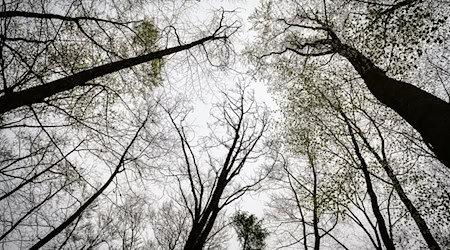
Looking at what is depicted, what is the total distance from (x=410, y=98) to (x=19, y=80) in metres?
7.14

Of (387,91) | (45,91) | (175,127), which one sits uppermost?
(175,127)

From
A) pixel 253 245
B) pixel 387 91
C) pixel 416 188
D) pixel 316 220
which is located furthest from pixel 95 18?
pixel 253 245

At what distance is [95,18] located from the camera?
5242mm

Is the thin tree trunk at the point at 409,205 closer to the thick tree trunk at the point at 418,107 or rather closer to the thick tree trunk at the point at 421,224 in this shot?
the thick tree trunk at the point at 421,224

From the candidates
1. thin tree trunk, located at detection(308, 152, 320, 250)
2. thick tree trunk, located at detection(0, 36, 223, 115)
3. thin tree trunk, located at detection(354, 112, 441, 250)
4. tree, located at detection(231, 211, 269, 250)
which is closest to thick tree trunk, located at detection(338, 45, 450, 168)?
thin tree trunk, located at detection(354, 112, 441, 250)

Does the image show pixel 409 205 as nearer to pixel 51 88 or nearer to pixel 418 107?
pixel 418 107

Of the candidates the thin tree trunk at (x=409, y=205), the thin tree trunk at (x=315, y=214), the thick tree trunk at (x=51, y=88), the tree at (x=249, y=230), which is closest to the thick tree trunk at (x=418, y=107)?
the thin tree trunk at (x=409, y=205)

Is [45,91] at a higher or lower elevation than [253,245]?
lower

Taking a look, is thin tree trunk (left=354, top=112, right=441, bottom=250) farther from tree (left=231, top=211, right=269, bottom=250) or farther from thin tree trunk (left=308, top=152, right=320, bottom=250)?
tree (left=231, top=211, right=269, bottom=250)

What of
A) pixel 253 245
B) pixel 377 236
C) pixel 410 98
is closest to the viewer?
pixel 410 98

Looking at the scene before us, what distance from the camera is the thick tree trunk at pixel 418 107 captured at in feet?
10.5

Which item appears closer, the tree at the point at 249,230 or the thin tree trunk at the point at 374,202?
the thin tree trunk at the point at 374,202

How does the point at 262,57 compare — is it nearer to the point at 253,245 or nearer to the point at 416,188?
the point at 416,188

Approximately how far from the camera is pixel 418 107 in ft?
12.2
